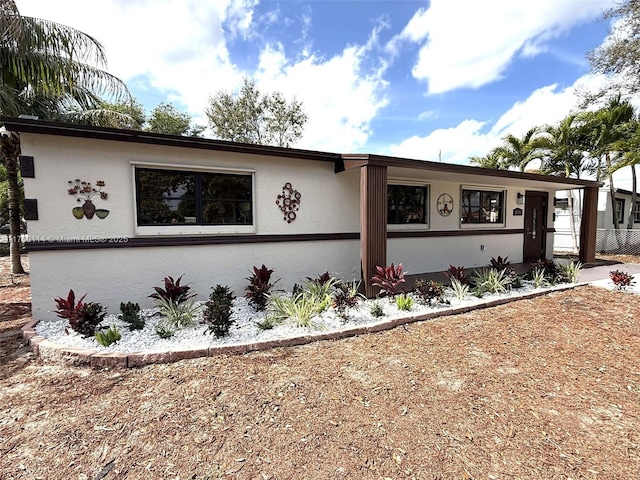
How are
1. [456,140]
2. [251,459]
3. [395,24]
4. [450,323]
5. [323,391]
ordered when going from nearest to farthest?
1. [251,459]
2. [323,391]
3. [450,323]
4. [395,24]
5. [456,140]

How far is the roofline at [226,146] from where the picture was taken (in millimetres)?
3904

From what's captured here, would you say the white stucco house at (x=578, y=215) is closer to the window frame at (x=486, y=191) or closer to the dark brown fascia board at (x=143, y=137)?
the window frame at (x=486, y=191)

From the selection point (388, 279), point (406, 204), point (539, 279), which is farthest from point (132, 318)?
point (539, 279)

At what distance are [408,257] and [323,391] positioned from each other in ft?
16.9

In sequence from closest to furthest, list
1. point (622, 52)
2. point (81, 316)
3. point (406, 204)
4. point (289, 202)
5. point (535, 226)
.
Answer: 1. point (81, 316)
2. point (289, 202)
3. point (406, 204)
4. point (622, 52)
5. point (535, 226)

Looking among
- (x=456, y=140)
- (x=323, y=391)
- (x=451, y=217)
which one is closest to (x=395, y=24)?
(x=451, y=217)

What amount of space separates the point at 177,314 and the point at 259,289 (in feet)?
4.04

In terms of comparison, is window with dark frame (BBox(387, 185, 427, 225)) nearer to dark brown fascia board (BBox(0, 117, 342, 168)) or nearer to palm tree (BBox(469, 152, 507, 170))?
dark brown fascia board (BBox(0, 117, 342, 168))

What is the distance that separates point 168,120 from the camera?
19047 millimetres

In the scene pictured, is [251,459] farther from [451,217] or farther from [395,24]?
[395,24]

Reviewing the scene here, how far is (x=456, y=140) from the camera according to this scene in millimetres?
35188

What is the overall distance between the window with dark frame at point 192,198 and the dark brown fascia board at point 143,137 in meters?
0.46

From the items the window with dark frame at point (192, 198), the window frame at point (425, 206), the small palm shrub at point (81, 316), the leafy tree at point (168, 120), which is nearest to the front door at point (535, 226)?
the window frame at point (425, 206)

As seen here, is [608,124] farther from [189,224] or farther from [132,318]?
[132,318]
